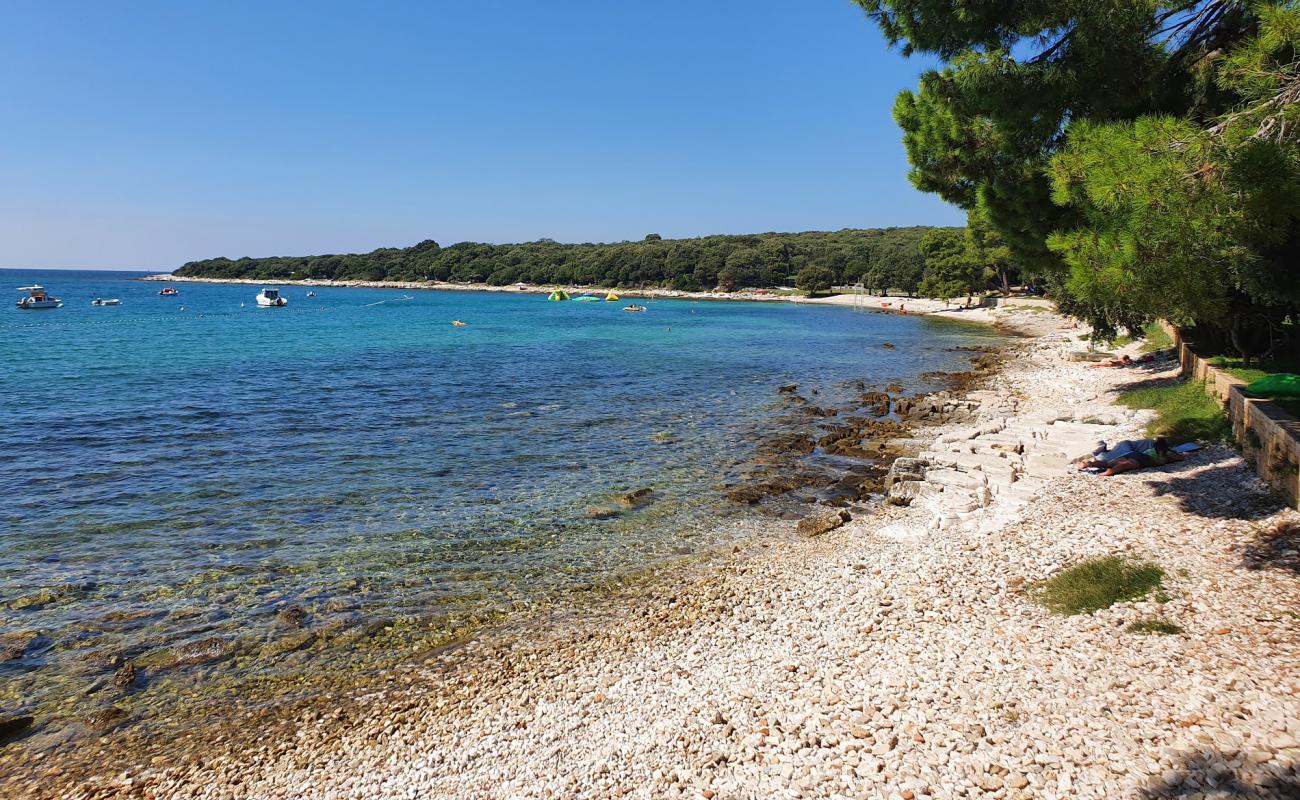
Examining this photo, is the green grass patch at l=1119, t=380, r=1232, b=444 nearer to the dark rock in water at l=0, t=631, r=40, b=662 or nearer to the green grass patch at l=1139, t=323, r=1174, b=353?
the green grass patch at l=1139, t=323, r=1174, b=353

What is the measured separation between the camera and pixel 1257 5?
26.3ft

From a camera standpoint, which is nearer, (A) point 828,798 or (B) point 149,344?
(A) point 828,798

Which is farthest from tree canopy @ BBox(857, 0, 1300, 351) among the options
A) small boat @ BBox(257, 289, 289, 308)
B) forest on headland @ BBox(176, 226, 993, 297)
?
small boat @ BBox(257, 289, 289, 308)

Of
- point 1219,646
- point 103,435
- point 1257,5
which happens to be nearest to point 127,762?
point 1219,646

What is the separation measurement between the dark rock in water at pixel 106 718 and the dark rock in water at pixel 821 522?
415 inches

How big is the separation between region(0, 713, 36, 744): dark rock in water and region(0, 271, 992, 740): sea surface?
0.55 ft

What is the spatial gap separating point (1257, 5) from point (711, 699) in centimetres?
1008

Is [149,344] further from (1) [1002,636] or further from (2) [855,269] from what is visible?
(2) [855,269]

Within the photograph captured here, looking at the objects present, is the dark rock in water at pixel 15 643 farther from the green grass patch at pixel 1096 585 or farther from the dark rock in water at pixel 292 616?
the green grass patch at pixel 1096 585

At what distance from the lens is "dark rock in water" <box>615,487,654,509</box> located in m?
15.2

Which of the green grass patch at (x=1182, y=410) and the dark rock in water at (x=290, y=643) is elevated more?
the green grass patch at (x=1182, y=410)

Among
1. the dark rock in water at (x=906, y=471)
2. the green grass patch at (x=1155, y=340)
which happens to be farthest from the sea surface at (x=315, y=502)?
the green grass patch at (x=1155, y=340)

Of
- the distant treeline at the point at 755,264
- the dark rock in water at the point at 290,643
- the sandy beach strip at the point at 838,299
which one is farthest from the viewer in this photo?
the distant treeline at the point at 755,264

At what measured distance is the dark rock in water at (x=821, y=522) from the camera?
13.4 metres
